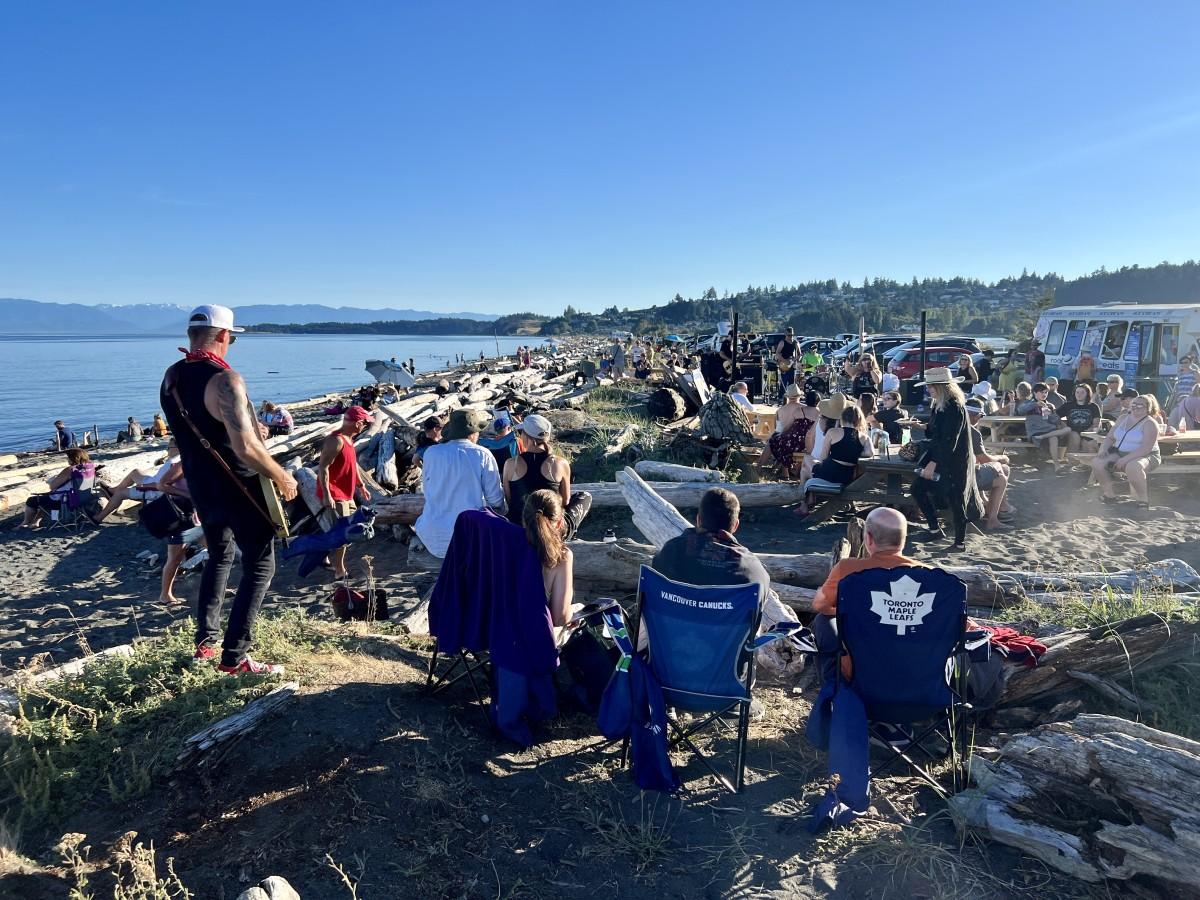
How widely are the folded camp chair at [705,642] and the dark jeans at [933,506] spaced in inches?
166

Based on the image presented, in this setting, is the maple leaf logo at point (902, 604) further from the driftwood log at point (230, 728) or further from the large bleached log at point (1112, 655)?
the driftwood log at point (230, 728)

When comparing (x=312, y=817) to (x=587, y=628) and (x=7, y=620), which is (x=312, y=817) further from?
(x=7, y=620)

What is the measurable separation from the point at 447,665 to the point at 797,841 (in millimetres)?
2294

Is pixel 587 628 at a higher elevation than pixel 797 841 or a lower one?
higher

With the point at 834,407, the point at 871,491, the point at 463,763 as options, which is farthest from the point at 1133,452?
the point at 463,763

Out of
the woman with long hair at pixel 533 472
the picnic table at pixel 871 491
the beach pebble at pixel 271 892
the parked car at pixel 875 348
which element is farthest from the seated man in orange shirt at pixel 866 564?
the parked car at pixel 875 348

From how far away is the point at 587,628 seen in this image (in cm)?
396

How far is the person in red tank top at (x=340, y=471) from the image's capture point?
6.38 m

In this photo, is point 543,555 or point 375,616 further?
point 375,616

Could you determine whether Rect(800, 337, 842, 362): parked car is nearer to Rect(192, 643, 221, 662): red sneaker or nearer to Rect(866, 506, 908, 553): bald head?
Rect(866, 506, 908, 553): bald head

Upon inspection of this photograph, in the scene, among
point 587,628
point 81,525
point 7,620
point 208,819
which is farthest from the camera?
point 81,525

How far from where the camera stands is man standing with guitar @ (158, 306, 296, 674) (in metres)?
3.31

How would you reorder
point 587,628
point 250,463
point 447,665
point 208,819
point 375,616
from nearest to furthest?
point 208,819 → point 250,463 → point 587,628 → point 447,665 → point 375,616

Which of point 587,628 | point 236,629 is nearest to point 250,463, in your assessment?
point 236,629
